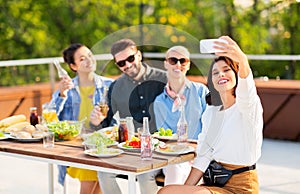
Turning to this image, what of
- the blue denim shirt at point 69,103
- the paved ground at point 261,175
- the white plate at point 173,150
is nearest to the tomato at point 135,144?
the white plate at point 173,150

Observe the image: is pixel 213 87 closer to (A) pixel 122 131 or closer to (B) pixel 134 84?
(B) pixel 134 84

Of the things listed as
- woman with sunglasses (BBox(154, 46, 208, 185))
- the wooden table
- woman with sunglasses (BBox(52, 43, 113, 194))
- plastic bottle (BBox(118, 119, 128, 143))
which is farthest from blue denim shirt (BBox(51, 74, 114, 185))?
woman with sunglasses (BBox(154, 46, 208, 185))

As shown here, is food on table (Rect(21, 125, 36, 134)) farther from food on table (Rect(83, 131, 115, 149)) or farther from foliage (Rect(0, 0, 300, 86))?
foliage (Rect(0, 0, 300, 86))

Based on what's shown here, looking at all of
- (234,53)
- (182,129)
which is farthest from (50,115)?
(234,53)

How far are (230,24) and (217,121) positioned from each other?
30.2 feet

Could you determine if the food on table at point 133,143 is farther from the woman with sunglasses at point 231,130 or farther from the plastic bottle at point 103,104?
the plastic bottle at point 103,104

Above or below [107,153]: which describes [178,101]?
above

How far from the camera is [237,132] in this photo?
9.80 ft

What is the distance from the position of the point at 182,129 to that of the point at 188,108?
0.34ft

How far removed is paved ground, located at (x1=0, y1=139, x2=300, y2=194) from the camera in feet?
15.8

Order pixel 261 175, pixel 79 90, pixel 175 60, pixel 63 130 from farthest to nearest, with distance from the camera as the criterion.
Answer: pixel 261 175 → pixel 79 90 → pixel 63 130 → pixel 175 60

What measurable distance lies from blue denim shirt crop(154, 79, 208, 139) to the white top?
0.11m

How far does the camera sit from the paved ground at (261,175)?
4820mm

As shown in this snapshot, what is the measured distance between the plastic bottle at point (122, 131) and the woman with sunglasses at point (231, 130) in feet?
1.37
